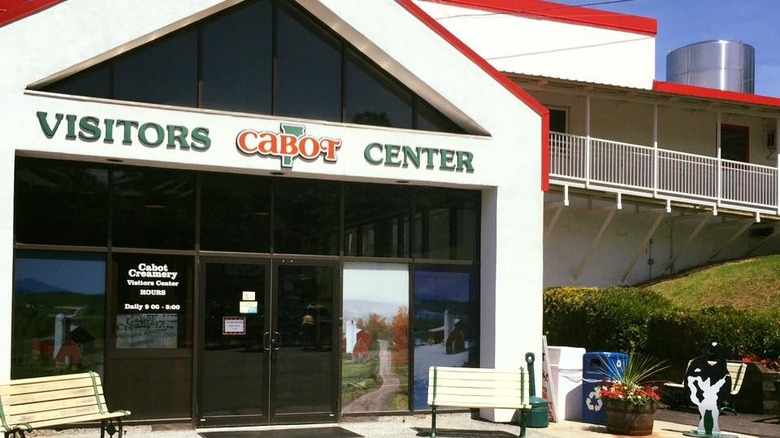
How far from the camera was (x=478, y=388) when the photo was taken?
12.6 m

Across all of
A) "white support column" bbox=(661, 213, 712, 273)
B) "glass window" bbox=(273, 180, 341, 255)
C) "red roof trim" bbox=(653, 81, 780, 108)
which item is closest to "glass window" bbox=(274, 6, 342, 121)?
"glass window" bbox=(273, 180, 341, 255)

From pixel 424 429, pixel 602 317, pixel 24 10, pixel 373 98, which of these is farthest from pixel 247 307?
pixel 602 317

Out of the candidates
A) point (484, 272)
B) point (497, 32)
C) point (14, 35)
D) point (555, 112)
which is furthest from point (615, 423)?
point (497, 32)

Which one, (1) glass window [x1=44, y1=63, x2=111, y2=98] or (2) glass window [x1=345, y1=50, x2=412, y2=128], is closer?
(1) glass window [x1=44, y1=63, x2=111, y2=98]

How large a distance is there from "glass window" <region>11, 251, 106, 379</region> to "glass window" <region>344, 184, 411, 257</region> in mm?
3515

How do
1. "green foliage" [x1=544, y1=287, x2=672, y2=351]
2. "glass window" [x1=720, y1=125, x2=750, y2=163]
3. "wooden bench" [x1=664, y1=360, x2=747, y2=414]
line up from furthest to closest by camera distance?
"glass window" [x1=720, y1=125, x2=750, y2=163] < "green foliage" [x1=544, y1=287, x2=672, y2=351] < "wooden bench" [x1=664, y1=360, x2=747, y2=414]

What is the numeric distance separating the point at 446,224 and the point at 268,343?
329cm

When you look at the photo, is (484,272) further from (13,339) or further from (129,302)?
(13,339)

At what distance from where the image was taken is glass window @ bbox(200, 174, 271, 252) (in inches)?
507

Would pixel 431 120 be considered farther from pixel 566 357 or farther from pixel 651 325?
pixel 651 325

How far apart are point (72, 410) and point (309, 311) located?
12.2 feet

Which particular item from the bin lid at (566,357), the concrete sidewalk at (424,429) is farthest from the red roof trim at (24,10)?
the bin lid at (566,357)

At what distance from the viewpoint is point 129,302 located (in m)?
12.4

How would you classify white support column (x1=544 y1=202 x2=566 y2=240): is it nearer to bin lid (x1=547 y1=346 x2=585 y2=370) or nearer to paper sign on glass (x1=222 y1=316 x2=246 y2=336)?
bin lid (x1=547 y1=346 x2=585 y2=370)
